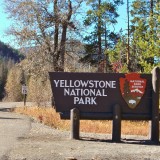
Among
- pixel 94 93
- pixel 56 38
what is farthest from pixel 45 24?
pixel 94 93

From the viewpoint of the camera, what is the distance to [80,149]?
966 cm

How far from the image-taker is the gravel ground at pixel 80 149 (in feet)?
28.4

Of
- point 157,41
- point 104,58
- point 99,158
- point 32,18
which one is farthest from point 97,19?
point 99,158

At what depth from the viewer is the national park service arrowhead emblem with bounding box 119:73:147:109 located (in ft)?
38.6

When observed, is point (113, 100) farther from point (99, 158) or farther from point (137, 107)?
point (99, 158)

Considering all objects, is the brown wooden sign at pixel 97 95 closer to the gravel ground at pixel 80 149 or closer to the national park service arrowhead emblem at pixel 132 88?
the national park service arrowhead emblem at pixel 132 88

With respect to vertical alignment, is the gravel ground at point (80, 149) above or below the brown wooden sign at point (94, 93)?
below

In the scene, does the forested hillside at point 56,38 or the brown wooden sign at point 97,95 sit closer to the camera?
the brown wooden sign at point 97,95

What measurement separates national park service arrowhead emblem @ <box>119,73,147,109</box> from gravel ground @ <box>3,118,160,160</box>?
3.61ft

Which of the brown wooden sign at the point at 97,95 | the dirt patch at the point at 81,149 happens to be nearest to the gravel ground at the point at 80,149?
the dirt patch at the point at 81,149

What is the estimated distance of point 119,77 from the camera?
11.8 metres

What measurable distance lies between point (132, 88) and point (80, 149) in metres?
2.91

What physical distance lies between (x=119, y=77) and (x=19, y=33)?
2656 cm

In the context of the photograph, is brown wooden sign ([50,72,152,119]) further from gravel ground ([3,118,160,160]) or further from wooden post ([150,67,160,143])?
gravel ground ([3,118,160,160])
